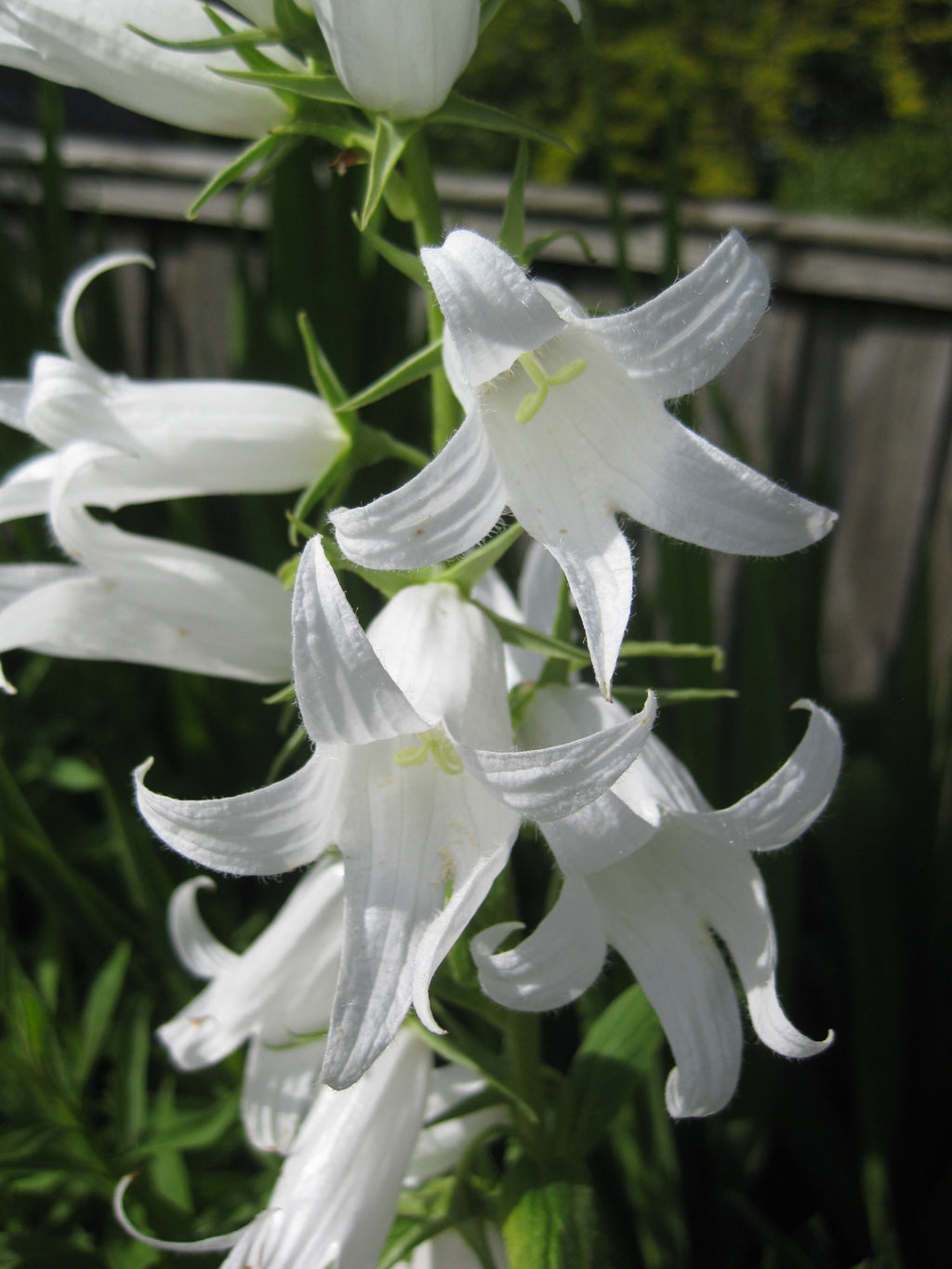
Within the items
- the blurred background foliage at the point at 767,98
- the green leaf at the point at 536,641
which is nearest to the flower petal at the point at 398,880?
the green leaf at the point at 536,641

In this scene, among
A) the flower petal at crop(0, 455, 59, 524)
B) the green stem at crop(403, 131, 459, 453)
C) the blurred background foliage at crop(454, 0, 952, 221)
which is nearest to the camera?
the green stem at crop(403, 131, 459, 453)

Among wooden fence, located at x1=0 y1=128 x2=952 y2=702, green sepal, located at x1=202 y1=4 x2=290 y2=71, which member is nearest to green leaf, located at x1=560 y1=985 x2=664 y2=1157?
green sepal, located at x1=202 y1=4 x2=290 y2=71

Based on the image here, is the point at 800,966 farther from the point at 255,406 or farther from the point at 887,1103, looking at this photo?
the point at 255,406

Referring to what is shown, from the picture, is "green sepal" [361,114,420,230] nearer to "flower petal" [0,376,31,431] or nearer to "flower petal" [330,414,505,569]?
"flower petal" [330,414,505,569]

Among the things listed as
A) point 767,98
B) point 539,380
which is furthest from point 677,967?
point 767,98

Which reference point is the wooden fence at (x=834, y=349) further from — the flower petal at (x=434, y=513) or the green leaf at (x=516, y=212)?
the flower petal at (x=434, y=513)

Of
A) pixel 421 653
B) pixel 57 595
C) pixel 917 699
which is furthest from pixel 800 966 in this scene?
pixel 57 595

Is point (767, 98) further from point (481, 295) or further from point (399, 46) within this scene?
point (481, 295)
